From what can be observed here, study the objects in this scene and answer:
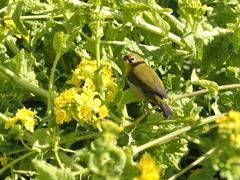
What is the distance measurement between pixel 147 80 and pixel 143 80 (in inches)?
0.9

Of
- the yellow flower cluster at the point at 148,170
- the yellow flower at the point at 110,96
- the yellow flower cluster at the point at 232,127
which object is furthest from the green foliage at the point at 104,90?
the yellow flower cluster at the point at 232,127

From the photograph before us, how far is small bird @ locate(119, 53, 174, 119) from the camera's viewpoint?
75.1 inches

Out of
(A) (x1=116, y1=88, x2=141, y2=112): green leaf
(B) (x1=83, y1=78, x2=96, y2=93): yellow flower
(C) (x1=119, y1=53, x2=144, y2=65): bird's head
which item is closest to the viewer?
(B) (x1=83, y1=78, x2=96, y2=93): yellow flower

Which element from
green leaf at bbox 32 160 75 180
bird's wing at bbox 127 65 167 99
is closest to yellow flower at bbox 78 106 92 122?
green leaf at bbox 32 160 75 180

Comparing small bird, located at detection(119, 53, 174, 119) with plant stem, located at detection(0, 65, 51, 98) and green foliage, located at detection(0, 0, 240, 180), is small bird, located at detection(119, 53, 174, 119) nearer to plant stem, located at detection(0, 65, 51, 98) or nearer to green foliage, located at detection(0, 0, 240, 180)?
green foliage, located at detection(0, 0, 240, 180)

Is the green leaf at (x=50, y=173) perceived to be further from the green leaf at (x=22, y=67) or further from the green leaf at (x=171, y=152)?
the green leaf at (x=22, y=67)

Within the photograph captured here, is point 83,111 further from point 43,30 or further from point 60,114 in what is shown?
point 43,30

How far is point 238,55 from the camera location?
216 cm

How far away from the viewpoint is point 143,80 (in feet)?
6.63

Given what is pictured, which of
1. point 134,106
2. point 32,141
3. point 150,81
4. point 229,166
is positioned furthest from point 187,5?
point 229,166

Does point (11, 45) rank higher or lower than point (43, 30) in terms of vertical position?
lower

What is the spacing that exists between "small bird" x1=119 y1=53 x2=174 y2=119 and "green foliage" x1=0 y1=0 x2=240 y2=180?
0.13 feet

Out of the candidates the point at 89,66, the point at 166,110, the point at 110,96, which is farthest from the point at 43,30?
the point at 166,110

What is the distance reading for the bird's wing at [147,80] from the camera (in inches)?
76.5
